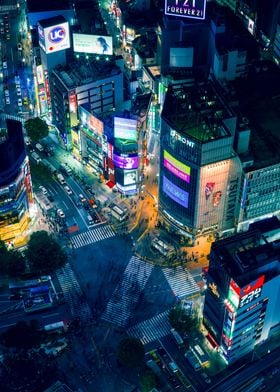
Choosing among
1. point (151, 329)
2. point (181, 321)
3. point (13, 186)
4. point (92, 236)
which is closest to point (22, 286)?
point (92, 236)

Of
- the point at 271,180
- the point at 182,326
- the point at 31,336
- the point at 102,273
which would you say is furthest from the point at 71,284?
the point at 271,180

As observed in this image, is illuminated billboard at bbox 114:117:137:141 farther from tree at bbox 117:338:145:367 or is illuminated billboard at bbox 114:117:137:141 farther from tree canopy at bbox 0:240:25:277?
tree at bbox 117:338:145:367

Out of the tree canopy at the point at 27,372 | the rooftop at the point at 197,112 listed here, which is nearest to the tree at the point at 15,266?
the tree canopy at the point at 27,372

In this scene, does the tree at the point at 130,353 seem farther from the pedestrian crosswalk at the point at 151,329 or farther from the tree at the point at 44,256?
the tree at the point at 44,256

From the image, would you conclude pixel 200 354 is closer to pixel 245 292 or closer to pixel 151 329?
pixel 151 329

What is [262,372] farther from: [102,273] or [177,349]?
[102,273]

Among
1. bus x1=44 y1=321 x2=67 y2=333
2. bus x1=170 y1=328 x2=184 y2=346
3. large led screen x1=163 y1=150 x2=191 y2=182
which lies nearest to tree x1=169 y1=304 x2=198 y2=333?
bus x1=170 y1=328 x2=184 y2=346
